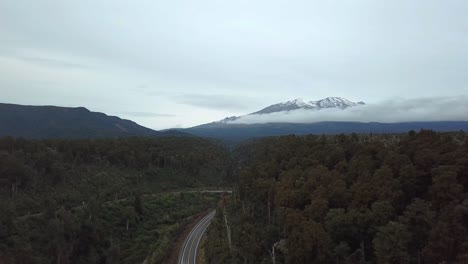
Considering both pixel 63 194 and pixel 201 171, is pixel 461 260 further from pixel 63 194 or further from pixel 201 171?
pixel 201 171

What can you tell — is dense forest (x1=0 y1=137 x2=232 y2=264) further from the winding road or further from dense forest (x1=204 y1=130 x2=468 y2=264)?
dense forest (x1=204 y1=130 x2=468 y2=264)

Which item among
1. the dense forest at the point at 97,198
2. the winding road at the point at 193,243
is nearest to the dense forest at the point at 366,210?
the winding road at the point at 193,243

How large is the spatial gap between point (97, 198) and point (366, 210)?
53.5 meters

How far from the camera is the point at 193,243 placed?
58781mm

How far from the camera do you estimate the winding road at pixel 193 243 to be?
51.4 meters

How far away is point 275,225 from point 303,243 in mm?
11009

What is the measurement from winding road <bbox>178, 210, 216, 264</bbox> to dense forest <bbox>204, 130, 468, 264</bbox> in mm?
3953

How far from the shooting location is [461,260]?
2434 cm

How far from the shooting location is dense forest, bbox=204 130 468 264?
93.0ft

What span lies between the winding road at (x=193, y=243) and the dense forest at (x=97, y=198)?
250 centimetres

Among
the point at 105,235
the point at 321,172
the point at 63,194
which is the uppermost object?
the point at 321,172

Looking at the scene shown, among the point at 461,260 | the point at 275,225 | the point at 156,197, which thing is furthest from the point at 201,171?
the point at 461,260

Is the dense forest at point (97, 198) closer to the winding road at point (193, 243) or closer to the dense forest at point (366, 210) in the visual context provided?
the winding road at point (193, 243)

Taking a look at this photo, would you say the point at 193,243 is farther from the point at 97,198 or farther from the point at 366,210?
the point at 366,210
